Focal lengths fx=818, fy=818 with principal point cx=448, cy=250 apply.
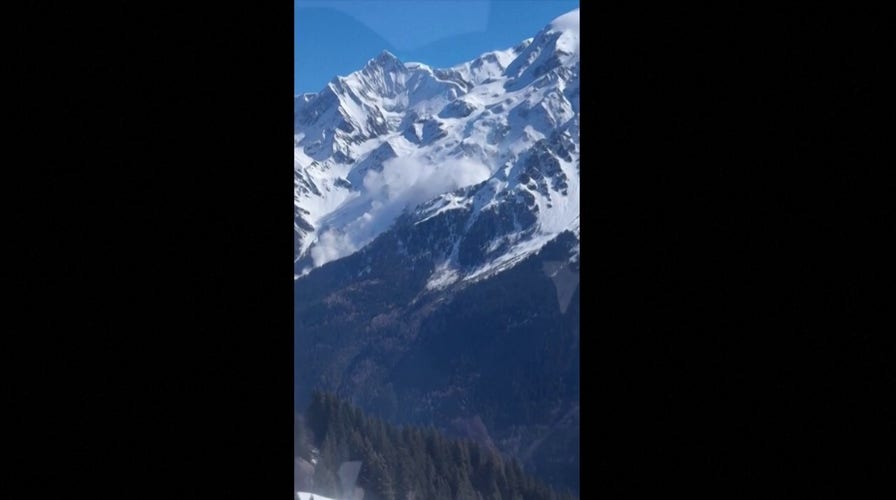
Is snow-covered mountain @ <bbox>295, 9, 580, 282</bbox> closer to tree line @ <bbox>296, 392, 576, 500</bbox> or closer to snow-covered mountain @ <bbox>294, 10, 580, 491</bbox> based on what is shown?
snow-covered mountain @ <bbox>294, 10, 580, 491</bbox>

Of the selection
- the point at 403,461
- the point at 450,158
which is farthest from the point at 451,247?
the point at 403,461

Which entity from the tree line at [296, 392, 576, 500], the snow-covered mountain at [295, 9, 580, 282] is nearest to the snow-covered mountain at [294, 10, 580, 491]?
the snow-covered mountain at [295, 9, 580, 282]

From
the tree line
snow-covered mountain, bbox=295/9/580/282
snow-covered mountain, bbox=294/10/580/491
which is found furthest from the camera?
snow-covered mountain, bbox=295/9/580/282

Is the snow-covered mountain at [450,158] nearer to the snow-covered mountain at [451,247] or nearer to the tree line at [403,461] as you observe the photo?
the snow-covered mountain at [451,247]

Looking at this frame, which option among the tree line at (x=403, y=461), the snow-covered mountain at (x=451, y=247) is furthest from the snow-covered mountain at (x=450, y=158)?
the tree line at (x=403, y=461)

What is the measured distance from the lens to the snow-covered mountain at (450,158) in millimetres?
27922

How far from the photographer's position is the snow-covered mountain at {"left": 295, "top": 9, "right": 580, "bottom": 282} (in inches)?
1099

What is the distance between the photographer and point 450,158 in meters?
28.7

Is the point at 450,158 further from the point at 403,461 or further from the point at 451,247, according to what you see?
the point at 403,461
